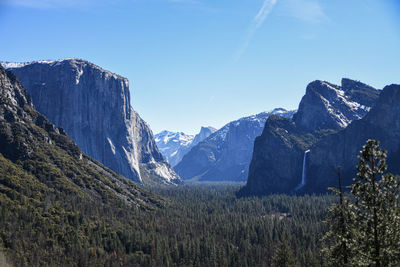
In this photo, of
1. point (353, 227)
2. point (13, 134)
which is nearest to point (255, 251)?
point (353, 227)

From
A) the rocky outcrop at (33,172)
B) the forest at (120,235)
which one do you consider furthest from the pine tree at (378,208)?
the rocky outcrop at (33,172)

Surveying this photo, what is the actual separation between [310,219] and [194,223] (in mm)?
65089

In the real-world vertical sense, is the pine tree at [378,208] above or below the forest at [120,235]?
above

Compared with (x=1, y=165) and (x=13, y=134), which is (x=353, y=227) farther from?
(x=13, y=134)

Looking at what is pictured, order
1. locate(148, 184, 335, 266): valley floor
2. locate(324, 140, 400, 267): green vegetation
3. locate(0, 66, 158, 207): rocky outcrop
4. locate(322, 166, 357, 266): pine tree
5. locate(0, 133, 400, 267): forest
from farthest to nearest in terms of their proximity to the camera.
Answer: locate(0, 66, 158, 207): rocky outcrop → locate(148, 184, 335, 266): valley floor → locate(0, 133, 400, 267): forest → locate(322, 166, 357, 266): pine tree → locate(324, 140, 400, 267): green vegetation

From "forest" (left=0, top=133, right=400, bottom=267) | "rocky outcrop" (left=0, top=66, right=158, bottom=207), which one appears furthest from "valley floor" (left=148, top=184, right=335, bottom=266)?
"rocky outcrop" (left=0, top=66, right=158, bottom=207)

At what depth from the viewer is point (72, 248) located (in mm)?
108500

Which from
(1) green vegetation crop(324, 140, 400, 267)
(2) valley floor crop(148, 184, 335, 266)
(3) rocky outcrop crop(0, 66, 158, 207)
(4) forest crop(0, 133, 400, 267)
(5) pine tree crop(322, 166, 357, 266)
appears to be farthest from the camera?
(3) rocky outcrop crop(0, 66, 158, 207)

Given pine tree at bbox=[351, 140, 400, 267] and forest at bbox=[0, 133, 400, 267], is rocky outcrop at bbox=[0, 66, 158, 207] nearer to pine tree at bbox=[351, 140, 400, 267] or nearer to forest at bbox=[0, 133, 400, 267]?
forest at bbox=[0, 133, 400, 267]

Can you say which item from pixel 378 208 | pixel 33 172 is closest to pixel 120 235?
pixel 33 172

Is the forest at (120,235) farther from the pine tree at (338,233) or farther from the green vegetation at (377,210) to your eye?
the green vegetation at (377,210)

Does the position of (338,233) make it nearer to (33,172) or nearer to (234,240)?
(234,240)

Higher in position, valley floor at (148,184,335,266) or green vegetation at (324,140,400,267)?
green vegetation at (324,140,400,267)

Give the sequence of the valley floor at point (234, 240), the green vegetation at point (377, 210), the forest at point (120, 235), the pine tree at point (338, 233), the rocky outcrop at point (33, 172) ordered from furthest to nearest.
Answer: the rocky outcrop at point (33, 172) → the valley floor at point (234, 240) → the forest at point (120, 235) → the pine tree at point (338, 233) → the green vegetation at point (377, 210)
